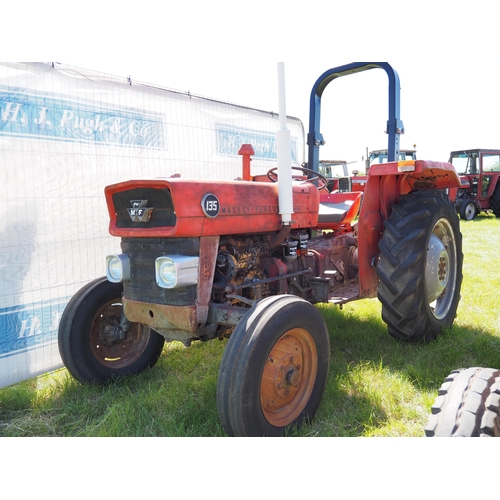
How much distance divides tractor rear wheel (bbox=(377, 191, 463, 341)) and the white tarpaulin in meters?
2.42

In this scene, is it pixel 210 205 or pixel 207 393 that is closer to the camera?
pixel 210 205

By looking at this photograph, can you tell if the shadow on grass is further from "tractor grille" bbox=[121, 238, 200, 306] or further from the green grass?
"tractor grille" bbox=[121, 238, 200, 306]

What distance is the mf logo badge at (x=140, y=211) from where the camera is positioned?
2.39 m

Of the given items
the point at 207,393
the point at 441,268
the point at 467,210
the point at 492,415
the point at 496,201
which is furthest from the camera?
the point at 496,201

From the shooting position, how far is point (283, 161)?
253 centimetres

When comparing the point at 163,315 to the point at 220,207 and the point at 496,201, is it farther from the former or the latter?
the point at 496,201

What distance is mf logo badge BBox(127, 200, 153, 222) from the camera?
7.86ft

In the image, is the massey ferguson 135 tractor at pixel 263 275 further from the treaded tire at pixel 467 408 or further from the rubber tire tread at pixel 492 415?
the rubber tire tread at pixel 492 415

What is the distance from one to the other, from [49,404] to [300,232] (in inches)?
78.8

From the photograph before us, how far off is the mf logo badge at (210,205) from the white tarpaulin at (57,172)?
1.89 metres

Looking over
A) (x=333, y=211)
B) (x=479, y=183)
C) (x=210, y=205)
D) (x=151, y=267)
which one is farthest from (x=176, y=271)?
(x=479, y=183)

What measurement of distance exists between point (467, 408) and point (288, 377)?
0.91 m

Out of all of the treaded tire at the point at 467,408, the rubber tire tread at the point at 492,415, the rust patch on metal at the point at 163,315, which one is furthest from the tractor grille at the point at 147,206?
the rubber tire tread at the point at 492,415

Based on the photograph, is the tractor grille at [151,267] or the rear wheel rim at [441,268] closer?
the tractor grille at [151,267]
